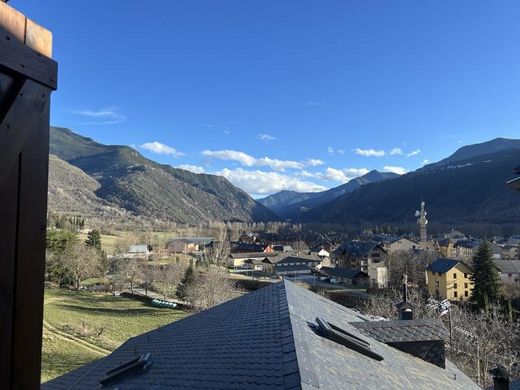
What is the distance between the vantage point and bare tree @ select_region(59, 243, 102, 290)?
55656 millimetres

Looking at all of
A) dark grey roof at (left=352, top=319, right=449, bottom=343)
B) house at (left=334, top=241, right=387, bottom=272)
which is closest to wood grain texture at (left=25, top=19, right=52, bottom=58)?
dark grey roof at (left=352, top=319, right=449, bottom=343)

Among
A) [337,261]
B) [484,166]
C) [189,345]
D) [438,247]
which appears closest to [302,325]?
[189,345]

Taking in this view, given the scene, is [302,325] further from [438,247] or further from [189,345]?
[438,247]

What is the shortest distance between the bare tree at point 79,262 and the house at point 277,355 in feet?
161

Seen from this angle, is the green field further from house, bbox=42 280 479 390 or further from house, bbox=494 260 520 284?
house, bbox=494 260 520 284

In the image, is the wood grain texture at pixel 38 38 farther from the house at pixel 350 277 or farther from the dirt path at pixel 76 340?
the house at pixel 350 277

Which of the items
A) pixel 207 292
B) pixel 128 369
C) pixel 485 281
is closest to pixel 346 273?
pixel 485 281

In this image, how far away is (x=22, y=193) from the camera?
2.06m

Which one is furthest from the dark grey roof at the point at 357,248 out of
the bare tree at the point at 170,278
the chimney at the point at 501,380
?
the chimney at the point at 501,380

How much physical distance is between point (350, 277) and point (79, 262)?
37816mm

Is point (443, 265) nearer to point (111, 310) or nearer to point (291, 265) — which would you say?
point (291, 265)

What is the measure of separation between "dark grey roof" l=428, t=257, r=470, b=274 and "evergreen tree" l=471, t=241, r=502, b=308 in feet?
27.7

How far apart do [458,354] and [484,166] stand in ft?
638

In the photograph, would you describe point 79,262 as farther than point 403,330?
Yes
